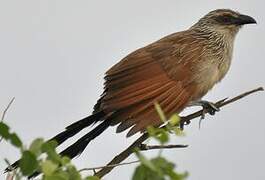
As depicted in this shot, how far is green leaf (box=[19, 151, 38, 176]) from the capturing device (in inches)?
46.6

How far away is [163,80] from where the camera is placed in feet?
12.3

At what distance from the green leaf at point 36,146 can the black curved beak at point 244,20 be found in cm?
362

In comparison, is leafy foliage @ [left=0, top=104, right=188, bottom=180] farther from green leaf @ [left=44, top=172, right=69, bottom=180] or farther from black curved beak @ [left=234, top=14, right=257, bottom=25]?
black curved beak @ [left=234, top=14, right=257, bottom=25]

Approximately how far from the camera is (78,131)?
3119 mm

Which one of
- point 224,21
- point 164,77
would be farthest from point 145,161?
point 224,21

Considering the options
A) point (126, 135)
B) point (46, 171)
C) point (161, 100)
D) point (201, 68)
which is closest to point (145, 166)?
point (46, 171)

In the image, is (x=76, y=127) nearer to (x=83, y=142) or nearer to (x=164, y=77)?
(x=83, y=142)

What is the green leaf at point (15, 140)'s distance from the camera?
1.21 metres

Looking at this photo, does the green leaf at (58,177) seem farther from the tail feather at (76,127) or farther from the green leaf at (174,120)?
the tail feather at (76,127)

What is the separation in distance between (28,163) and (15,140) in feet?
0.17

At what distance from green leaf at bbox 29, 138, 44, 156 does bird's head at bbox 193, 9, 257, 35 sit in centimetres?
362

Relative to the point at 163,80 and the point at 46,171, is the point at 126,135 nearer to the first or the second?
the point at 163,80

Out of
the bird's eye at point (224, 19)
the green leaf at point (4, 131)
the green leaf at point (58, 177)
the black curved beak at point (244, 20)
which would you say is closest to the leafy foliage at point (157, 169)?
the green leaf at point (58, 177)

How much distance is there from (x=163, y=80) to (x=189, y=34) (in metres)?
0.88
